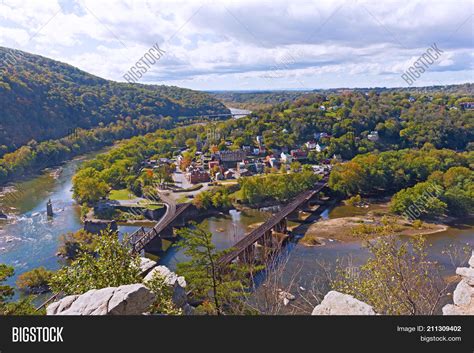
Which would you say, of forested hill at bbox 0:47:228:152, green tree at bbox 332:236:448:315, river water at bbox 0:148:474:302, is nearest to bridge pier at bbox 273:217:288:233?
river water at bbox 0:148:474:302

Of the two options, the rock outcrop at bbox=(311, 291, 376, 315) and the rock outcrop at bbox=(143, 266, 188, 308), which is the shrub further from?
the rock outcrop at bbox=(311, 291, 376, 315)

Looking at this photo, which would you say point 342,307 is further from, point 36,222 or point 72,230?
point 36,222

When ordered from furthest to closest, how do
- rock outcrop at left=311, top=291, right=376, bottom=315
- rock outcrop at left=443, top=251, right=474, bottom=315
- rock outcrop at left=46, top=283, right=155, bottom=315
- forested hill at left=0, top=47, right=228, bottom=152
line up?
forested hill at left=0, top=47, right=228, bottom=152 → rock outcrop at left=443, top=251, right=474, bottom=315 → rock outcrop at left=46, top=283, right=155, bottom=315 → rock outcrop at left=311, top=291, right=376, bottom=315

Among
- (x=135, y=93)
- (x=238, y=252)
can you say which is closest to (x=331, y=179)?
(x=238, y=252)

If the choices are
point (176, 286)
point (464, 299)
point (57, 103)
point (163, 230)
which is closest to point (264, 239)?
point (163, 230)
